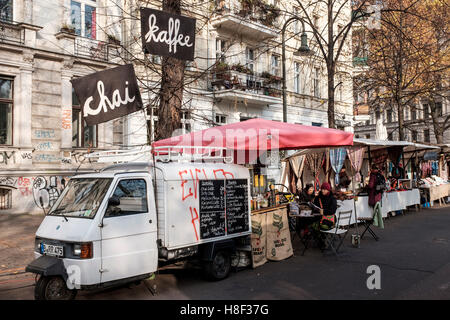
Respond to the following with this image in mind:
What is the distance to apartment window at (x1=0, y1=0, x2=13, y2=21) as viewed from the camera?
13.5m

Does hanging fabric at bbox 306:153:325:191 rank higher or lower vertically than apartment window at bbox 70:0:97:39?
lower

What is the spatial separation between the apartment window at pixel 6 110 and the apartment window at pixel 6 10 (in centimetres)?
208

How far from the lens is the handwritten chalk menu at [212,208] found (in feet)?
22.0

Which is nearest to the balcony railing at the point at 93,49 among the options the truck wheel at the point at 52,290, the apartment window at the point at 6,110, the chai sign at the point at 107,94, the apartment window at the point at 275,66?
the apartment window at the point at 6,110

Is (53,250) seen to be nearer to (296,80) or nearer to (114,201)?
(114,201)

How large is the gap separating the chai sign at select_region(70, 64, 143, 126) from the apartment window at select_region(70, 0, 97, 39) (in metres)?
9.83

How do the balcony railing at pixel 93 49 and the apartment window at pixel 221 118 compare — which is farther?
the apartment window at pixel 221 118

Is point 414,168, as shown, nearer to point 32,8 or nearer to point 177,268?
point 177,268

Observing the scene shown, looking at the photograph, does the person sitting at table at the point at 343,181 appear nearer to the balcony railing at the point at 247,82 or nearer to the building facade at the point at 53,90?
the building facade at the point at 53,90

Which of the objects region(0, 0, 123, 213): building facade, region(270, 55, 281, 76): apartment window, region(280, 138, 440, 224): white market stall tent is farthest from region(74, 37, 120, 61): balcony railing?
region(270, 55, 281, 76): apartment window

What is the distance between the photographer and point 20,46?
13.5m

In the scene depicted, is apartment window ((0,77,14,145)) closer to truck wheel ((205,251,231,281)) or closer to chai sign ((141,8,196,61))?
chai sign ((141,8,196,61))

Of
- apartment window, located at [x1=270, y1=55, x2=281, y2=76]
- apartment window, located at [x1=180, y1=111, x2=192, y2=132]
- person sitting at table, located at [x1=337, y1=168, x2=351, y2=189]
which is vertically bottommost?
person sitting at table, located at [x1=337, y1=168, x2=351, y2=189]
